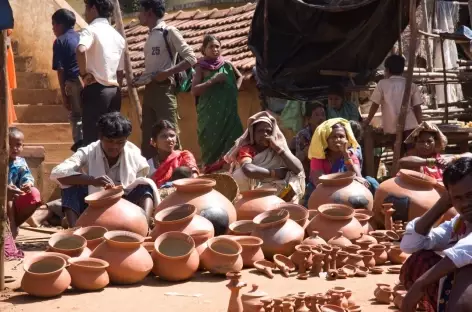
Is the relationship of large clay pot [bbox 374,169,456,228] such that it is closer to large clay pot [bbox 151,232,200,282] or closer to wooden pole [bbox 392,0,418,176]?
wooden pole [bbox 392,0,418,176]

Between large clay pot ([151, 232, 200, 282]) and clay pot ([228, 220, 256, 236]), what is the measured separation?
0.65 meters

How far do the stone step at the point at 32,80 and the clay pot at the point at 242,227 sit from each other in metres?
5.89

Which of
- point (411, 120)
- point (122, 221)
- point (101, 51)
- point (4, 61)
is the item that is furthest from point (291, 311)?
point (411, 120)

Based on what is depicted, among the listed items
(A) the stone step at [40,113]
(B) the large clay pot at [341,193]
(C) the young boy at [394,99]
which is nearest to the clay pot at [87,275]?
(B) the large clay pot at [341,193]

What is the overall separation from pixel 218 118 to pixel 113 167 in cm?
342

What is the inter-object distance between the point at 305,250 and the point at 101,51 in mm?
3121

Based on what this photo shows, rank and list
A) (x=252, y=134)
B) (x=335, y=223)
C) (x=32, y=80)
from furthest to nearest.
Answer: (x=32, y=80) < (x=252, y=134) < (x=335, y=223)

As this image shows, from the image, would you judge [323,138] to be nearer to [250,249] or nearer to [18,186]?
[250,249]

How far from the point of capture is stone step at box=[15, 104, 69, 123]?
11.5 metres

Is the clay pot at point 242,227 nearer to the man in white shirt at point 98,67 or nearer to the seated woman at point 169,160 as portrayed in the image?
the seated woman at point 169,160

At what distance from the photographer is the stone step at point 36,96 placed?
464 inches

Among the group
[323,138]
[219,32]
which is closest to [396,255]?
[323,138]

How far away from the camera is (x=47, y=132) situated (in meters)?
11.2

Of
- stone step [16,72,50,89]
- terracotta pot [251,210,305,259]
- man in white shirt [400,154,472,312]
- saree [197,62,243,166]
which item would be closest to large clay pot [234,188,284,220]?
terracotta pot [251,210,305,259]
